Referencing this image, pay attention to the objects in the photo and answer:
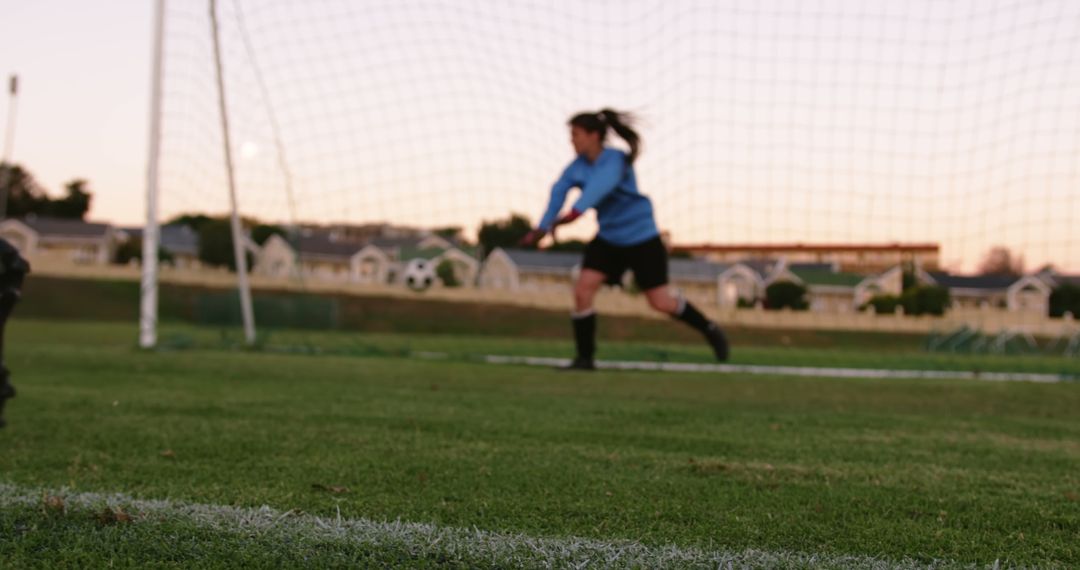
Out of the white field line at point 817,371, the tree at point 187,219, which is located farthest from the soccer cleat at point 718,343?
the tree at point 187,219

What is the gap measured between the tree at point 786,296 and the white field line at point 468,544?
30.7ft

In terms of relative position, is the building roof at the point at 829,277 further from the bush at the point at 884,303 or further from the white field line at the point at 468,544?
the white field line at the point at 468,544

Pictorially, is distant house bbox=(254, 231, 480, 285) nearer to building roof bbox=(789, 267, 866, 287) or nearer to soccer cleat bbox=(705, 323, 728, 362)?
building roof bbox=(789, 267, 866, 287)

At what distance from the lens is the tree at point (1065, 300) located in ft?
Answer: 31.0

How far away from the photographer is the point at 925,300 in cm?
1056

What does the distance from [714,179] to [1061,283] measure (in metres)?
4.04

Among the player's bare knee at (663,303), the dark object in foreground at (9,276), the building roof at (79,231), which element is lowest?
the player's bare knee at (663,303)

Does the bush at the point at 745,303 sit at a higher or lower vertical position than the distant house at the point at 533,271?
lower

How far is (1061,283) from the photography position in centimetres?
945

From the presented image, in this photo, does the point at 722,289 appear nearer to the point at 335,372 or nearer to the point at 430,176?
the point at 430,176

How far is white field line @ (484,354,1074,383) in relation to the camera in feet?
25.9

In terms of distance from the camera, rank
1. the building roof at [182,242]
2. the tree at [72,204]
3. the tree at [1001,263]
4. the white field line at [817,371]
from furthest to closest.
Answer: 1. the tree at [72,204]
2. the building roof at [182,242]
3. the tree at [1001,263]
4. the white field line at [817,371]

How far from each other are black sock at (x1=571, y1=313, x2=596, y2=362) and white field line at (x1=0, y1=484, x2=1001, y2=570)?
5.15 meters

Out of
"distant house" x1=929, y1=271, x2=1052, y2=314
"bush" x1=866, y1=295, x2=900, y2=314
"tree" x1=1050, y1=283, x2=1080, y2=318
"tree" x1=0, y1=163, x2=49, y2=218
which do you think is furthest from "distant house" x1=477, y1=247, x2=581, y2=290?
"tree" x1=0, y1=163, x2=49, y2=218
